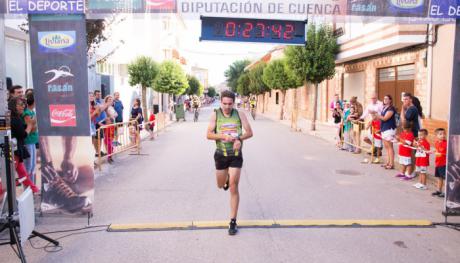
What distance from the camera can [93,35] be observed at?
35.9 feet

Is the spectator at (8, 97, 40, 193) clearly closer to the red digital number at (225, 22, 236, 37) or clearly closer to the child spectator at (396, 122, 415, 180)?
the red digital number at (225, 22, 236, 37)

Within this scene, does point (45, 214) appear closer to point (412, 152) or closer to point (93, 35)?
point (93, 35)

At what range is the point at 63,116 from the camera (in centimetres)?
591

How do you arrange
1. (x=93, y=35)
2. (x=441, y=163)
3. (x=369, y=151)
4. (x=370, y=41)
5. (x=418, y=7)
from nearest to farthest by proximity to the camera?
(x=418, y=7)
(x=441, y=163)
(x=93, y=35)
(x=369, y=151)
(x=370, y=41)

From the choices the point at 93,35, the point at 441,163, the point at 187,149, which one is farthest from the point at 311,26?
the point at 441,163

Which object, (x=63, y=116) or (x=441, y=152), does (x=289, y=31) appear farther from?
(x=63, y=116)

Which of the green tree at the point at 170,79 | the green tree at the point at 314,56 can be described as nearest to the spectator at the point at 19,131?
the green tree at the point at 314,56

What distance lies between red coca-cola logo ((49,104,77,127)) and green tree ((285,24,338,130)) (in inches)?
633

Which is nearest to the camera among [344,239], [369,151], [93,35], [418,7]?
[344,239]

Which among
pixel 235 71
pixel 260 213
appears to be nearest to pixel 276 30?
pixel 260 213

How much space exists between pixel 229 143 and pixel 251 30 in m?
2.33

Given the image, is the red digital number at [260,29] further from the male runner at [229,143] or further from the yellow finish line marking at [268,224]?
the yellow finish line marking at [268,224]

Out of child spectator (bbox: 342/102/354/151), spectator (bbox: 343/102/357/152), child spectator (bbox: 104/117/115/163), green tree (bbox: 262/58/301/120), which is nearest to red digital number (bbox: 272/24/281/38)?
child spectator (bbox: 104/117/115/163)

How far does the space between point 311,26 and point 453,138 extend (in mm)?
15624
